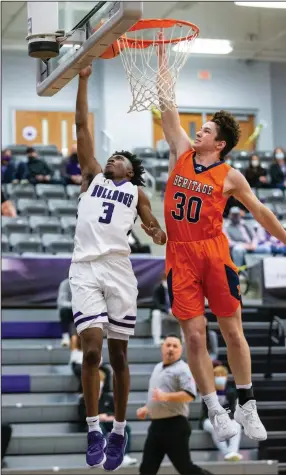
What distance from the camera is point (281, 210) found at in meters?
20.3

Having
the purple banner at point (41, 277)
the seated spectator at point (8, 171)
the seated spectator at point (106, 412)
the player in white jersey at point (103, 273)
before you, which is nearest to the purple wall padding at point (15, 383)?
the seated spectator at point (106, 412)

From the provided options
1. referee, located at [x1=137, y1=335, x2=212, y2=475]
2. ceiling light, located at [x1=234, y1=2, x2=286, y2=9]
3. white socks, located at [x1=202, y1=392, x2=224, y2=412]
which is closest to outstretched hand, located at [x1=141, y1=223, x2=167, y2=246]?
white socks, located at [x1=202, y1=392, x2=224, y2=412]

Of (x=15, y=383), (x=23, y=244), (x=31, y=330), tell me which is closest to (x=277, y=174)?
(x=23, y=244)

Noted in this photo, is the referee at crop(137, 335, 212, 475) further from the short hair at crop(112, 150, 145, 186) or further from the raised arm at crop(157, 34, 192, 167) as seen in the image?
the raised arm at crop(157, 34, 192, 167)

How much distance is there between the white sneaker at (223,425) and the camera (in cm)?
678

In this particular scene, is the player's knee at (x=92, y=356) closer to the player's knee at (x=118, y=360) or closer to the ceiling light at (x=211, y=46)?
the player's knee at (x=118, y=360)

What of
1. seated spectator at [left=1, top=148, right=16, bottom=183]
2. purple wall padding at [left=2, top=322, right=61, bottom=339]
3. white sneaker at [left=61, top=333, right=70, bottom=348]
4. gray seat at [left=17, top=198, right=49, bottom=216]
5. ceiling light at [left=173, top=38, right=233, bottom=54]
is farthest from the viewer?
ceiling light at [left=173, top=38, right=233, bottom=54]

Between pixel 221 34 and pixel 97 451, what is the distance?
62.7ft

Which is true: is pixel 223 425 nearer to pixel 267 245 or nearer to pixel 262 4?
pixel 267 245

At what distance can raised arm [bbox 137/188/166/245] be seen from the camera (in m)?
6.81

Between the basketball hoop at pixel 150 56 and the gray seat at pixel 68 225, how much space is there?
11.0m

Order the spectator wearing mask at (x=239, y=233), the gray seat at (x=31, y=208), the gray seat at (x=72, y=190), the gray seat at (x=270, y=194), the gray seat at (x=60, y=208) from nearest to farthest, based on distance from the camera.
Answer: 1. the spectator wearing mask at (x=239, y=233)
2. the gray seat at (x=31, y=208)
3. the gray seat at (x=60, y=208)
4. the gray seat at (x=72, y=190)
5. the gray seat at (x=270, y=194)

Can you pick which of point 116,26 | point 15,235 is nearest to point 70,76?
point 116,26

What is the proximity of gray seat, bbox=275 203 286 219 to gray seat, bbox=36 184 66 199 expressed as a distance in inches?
161
